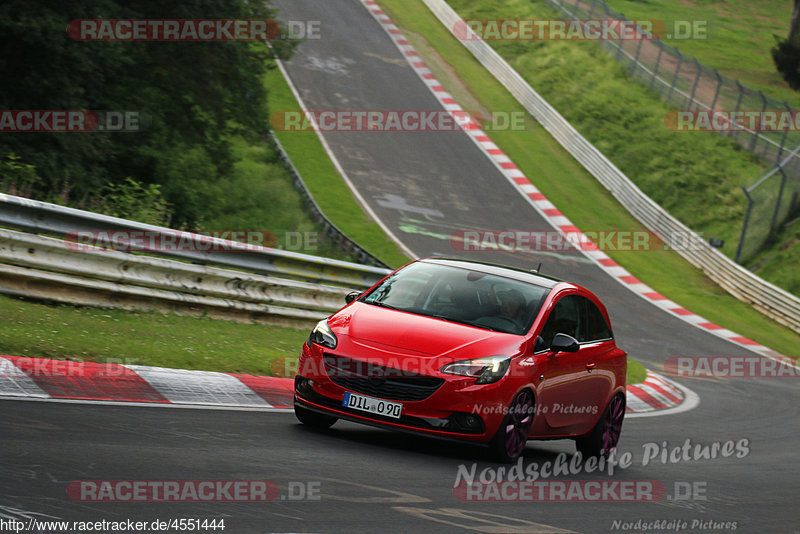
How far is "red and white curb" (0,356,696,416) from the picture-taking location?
7.87 meters

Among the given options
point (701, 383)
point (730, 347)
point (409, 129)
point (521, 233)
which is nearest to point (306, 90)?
point (409, 129)

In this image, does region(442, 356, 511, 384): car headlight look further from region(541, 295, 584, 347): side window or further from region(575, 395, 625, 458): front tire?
region(575, 395, 625, 458): front tire

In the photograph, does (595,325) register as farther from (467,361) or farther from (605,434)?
(467,361)

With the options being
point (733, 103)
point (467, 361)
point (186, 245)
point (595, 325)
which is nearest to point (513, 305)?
point (467, 361)

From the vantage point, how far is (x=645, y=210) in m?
32.6

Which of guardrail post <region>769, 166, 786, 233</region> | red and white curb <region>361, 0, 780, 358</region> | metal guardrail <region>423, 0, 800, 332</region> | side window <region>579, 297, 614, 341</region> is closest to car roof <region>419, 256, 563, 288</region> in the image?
side window <region>579, 297, 614, 341</region>

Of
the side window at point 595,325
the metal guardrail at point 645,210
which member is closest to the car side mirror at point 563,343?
the side window at point 595,325

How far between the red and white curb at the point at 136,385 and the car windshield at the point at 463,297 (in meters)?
1.47

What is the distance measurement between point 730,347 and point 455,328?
54.0ft

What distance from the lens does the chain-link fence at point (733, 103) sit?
30922 mm

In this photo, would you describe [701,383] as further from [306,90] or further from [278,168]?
[306,90]

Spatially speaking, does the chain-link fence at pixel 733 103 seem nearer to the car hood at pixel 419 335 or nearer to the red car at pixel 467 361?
the red car at pixel 467 361

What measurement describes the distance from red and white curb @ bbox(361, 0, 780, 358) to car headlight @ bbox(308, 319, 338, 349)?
56.4 ft

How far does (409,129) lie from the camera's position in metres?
37.0
